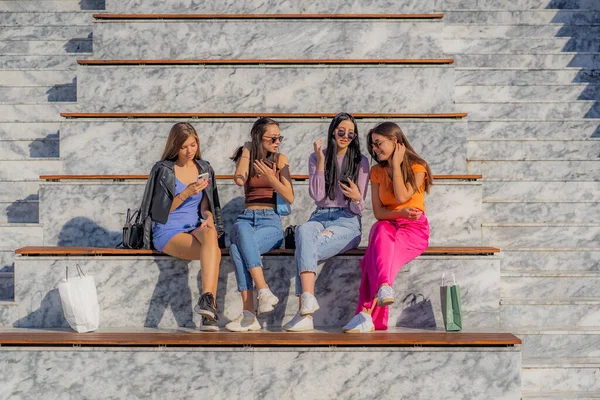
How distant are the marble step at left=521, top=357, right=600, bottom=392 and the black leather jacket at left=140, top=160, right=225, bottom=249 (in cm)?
234

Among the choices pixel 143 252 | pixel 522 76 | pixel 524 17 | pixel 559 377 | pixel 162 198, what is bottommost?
pixel 559 377

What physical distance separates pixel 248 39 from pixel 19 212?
2785mm

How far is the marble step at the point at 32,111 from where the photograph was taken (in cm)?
974

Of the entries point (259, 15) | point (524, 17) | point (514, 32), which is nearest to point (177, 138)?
point (259, 15)

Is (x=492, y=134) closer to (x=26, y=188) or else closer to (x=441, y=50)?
(x=441, y=50)

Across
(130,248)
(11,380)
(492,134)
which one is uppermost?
(492,134)

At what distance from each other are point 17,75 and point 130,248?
3.72 metres

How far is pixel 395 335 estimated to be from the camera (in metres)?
6.58

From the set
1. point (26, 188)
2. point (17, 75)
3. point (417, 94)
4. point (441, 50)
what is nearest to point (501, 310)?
point (417, 94)

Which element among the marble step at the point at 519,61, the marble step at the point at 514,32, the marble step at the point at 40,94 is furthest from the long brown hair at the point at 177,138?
the marble step at the point at 514,32

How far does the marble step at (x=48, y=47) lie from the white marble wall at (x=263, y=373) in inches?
198

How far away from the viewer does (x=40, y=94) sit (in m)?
10.2

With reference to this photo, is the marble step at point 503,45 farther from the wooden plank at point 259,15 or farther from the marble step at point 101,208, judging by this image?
the marble step at point 101,208

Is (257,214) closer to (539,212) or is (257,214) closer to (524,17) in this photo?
(539,212)
